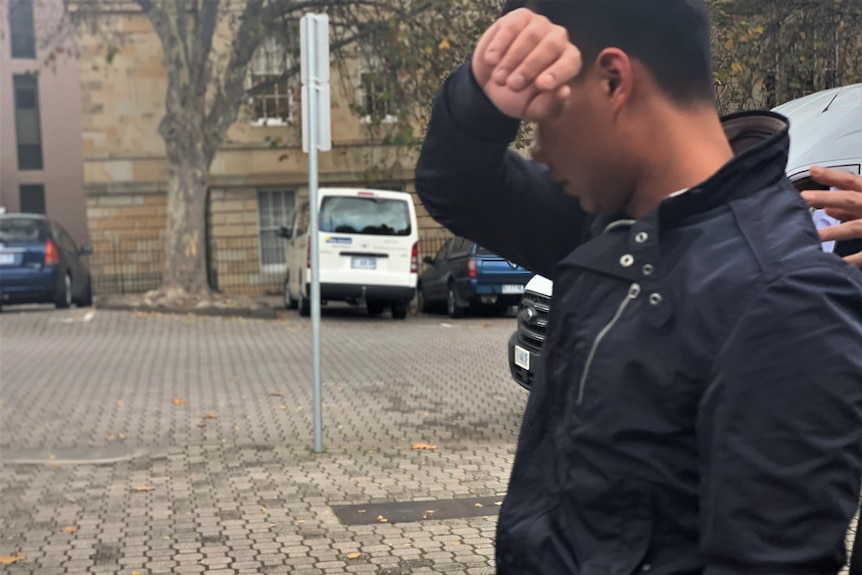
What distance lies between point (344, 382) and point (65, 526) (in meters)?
5.10

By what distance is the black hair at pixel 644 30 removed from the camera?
1326 millimetres

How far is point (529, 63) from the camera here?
1283 millimetres

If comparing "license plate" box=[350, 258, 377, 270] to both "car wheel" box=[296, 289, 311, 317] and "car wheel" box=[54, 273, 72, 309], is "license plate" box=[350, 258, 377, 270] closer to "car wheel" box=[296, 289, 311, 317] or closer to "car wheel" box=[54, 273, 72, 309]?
"car wheel" box=[296, 289, 311, 317]

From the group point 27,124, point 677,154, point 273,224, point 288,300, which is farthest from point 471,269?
point 27,124

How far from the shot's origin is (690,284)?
1274 millimetres

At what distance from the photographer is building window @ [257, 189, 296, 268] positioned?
29189 millimetres

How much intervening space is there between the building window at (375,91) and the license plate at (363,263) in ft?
9.09

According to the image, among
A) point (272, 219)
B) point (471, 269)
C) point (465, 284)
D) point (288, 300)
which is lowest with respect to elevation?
point (288, 300)

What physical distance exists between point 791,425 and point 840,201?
0.75 meters

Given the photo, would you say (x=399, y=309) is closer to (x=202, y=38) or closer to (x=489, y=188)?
(x=202, y=38)

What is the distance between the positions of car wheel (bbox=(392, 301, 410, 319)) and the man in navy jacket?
653 inches

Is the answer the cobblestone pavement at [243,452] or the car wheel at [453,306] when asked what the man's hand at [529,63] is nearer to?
the cobblestone pavement at [243,452]

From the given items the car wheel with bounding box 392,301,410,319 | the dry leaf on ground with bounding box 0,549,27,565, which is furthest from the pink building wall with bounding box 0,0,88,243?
the dry leaf on ground with bounding box 0,549,27,565

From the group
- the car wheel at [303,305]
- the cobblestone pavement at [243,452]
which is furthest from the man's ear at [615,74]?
the car wheel at [303,305]
